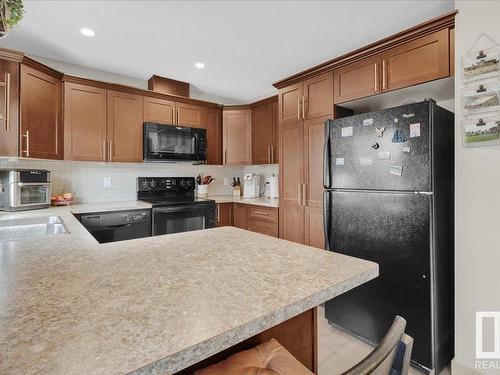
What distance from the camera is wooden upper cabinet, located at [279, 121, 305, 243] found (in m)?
2.76

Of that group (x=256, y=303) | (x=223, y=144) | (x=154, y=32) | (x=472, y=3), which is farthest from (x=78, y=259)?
(x=223, y=144)

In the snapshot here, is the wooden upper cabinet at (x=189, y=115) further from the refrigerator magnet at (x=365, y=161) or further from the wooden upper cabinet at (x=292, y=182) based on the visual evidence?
the refrigerator magnet at (x=365, y=161)

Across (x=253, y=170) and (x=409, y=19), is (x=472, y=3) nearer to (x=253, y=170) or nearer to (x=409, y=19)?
(x=409, y=19)

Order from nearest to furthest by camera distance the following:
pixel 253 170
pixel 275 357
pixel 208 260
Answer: pixel 275 357
pixel 208 260
pixel 253 170

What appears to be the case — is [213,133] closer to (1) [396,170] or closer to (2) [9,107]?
(2) [9,107]

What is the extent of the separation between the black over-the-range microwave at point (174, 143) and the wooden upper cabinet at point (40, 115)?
0.84m

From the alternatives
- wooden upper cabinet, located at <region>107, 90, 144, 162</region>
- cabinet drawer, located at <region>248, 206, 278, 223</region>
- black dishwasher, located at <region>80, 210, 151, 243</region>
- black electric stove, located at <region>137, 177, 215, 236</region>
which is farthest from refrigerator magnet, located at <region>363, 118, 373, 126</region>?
wooden upper cabinet, located at <region>107, 90, 144, 162</region>

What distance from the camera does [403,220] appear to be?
1712 mm

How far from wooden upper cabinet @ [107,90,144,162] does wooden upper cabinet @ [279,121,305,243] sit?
166 centimetres

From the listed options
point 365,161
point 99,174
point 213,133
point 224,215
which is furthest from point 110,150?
point 365,161

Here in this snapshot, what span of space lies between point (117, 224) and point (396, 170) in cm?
249

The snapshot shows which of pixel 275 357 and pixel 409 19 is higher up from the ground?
pixel 409 19

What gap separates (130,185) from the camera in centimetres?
334

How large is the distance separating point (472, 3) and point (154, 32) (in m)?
2.23
